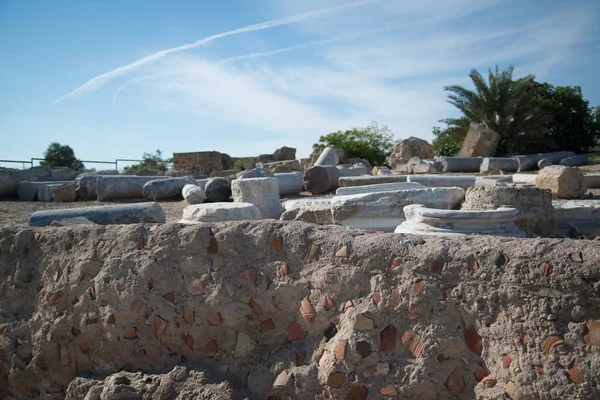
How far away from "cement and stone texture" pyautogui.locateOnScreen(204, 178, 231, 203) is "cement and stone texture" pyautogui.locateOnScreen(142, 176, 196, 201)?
4.23ft

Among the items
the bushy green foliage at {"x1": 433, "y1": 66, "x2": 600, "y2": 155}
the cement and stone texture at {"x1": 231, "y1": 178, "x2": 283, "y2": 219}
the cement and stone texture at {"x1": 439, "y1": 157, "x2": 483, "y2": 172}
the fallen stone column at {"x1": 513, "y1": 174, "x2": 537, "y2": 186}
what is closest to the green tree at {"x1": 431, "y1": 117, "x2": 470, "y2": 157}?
the bushy green foliage at {"x1": 433, "y1": 66, "x2": 600, "y2": 155}

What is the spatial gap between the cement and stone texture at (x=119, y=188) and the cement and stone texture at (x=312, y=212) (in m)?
6.62

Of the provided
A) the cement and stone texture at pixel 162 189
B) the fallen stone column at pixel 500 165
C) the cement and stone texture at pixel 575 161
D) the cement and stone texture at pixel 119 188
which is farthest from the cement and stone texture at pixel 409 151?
the cement and stone texture at pixel 119 188

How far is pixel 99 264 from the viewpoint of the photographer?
9.71 feet

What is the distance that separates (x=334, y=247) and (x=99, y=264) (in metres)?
1.48

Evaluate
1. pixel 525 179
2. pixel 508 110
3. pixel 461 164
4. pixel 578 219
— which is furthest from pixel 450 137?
pixel 578 219

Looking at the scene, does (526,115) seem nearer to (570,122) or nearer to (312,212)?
(570,122)

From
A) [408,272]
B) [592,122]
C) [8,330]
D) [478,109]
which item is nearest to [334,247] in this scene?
[408,272]

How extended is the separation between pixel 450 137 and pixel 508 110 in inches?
137

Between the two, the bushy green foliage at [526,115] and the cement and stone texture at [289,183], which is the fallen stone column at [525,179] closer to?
the cement and stone texture at [289,183]

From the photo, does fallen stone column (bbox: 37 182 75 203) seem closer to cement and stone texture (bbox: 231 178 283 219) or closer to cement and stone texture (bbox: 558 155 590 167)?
cement and stone texture (bbox: 231 178 283 219)

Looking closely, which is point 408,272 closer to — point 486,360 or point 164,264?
point 486,360

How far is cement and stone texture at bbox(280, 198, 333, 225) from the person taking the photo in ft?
17.6

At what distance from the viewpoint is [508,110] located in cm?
2133
